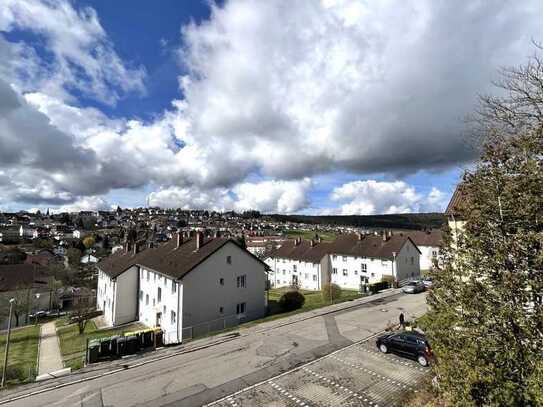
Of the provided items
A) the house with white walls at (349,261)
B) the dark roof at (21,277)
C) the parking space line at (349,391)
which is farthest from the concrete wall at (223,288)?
the dark roof at (21,277)

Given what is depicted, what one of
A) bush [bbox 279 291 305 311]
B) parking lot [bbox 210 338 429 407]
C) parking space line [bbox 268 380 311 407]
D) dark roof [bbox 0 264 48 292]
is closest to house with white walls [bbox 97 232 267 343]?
bush [bbox 279 291 305 311]

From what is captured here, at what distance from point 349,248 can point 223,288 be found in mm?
29903

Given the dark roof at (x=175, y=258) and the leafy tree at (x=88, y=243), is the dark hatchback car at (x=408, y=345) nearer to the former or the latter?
the dark roof at (x=175, y=258)

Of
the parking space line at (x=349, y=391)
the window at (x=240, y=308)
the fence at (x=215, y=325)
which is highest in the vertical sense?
the window at (x=240, y=308)

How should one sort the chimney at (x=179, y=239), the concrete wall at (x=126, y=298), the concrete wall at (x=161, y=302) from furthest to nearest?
the chimney at (x=179, y=239) → the concrete wall at (x=126, y=298) → the concrete wall at (x=161, y=302)

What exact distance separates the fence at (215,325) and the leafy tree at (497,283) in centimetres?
2318

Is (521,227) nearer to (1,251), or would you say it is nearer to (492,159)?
(492,159)

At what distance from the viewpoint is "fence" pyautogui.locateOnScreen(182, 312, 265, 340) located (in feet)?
89.8

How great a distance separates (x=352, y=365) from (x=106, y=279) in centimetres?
3827

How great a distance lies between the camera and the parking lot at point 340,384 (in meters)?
13.1

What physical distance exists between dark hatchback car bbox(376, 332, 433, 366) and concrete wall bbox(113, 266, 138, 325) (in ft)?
101

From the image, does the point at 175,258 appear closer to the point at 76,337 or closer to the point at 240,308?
the point at 240,308

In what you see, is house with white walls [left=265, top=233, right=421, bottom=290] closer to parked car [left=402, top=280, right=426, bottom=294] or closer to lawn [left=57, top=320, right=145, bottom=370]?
parked car [left=402, top=280, right=426, bottom=294]

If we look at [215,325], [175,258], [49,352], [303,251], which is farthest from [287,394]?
[303,251]
